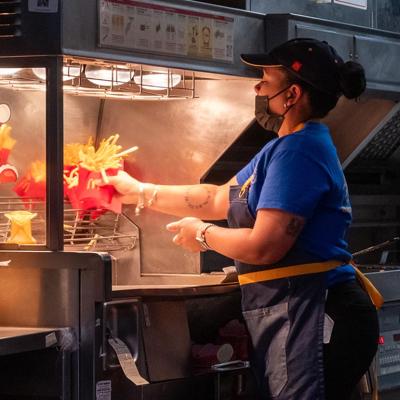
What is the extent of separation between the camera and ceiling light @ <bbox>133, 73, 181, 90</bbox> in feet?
11.7

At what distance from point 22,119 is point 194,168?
88 centimetres

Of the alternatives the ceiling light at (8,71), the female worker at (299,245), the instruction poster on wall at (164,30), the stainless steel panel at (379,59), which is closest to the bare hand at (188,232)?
the female worker at (299,245)

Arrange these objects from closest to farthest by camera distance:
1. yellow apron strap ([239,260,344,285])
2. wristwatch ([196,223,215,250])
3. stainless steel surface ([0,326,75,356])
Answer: stainless steel surface ([0,326,75,356]), yellow apron strap ([239,260,344,285]), wristwatch ([196,223,215,250])

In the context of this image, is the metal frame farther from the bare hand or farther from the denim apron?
the denim apron

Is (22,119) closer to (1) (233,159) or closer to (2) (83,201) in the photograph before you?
(2) (83,201)

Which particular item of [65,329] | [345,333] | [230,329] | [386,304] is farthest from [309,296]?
[386,304]

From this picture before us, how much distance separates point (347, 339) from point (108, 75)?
1.21m

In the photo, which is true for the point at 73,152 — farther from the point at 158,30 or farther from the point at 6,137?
the point at 158,30

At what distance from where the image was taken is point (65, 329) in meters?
3.04

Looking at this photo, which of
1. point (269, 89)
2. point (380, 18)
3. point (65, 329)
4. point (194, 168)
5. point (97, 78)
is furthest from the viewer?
point (380, 18)

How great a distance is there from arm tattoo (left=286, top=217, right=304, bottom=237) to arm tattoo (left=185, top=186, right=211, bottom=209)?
636mm

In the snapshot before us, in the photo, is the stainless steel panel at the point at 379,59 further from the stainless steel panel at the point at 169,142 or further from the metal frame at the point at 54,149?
the metal frame at the point at 54,149

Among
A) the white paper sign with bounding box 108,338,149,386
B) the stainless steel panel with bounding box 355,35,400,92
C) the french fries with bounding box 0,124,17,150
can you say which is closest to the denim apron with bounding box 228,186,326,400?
the white paper sign with bounding box 108,338,149,386

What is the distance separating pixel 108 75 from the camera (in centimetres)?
351
